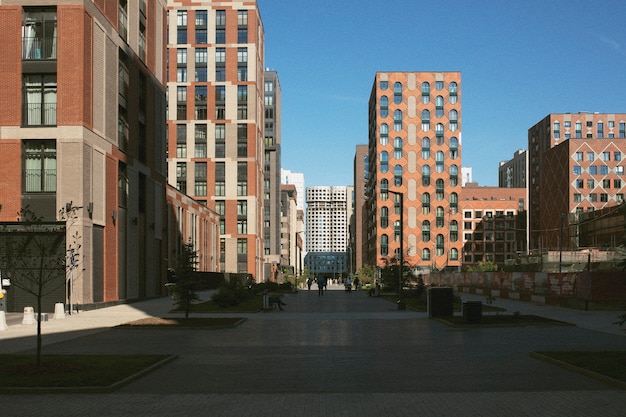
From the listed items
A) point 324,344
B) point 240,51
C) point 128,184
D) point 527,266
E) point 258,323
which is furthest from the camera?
point 240,51

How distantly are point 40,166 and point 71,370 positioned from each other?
79.6 ft

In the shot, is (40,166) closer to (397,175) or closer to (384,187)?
(384,187)

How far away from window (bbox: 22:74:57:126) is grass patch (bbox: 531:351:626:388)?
28.5 m

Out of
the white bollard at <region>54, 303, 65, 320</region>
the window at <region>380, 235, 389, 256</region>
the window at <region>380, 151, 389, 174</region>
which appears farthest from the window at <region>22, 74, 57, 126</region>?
the window at <region>380, 151, 389, 174</region>

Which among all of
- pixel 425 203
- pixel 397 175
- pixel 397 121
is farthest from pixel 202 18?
pixel 425 203

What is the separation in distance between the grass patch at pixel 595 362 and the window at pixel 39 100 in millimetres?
28545

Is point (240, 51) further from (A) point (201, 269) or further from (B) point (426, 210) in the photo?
(B) point (426, 210)

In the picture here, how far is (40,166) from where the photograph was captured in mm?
34219

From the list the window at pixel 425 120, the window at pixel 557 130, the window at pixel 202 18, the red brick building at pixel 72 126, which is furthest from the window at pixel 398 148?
the red brick building at pixel 72 126

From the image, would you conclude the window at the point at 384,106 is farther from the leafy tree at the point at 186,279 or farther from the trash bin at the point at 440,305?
the leafy tree at the point at 186,279

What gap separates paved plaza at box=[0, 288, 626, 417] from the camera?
994cm

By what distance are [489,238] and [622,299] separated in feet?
438

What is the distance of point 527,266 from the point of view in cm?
5838

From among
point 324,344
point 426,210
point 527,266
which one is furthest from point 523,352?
point 426,210
